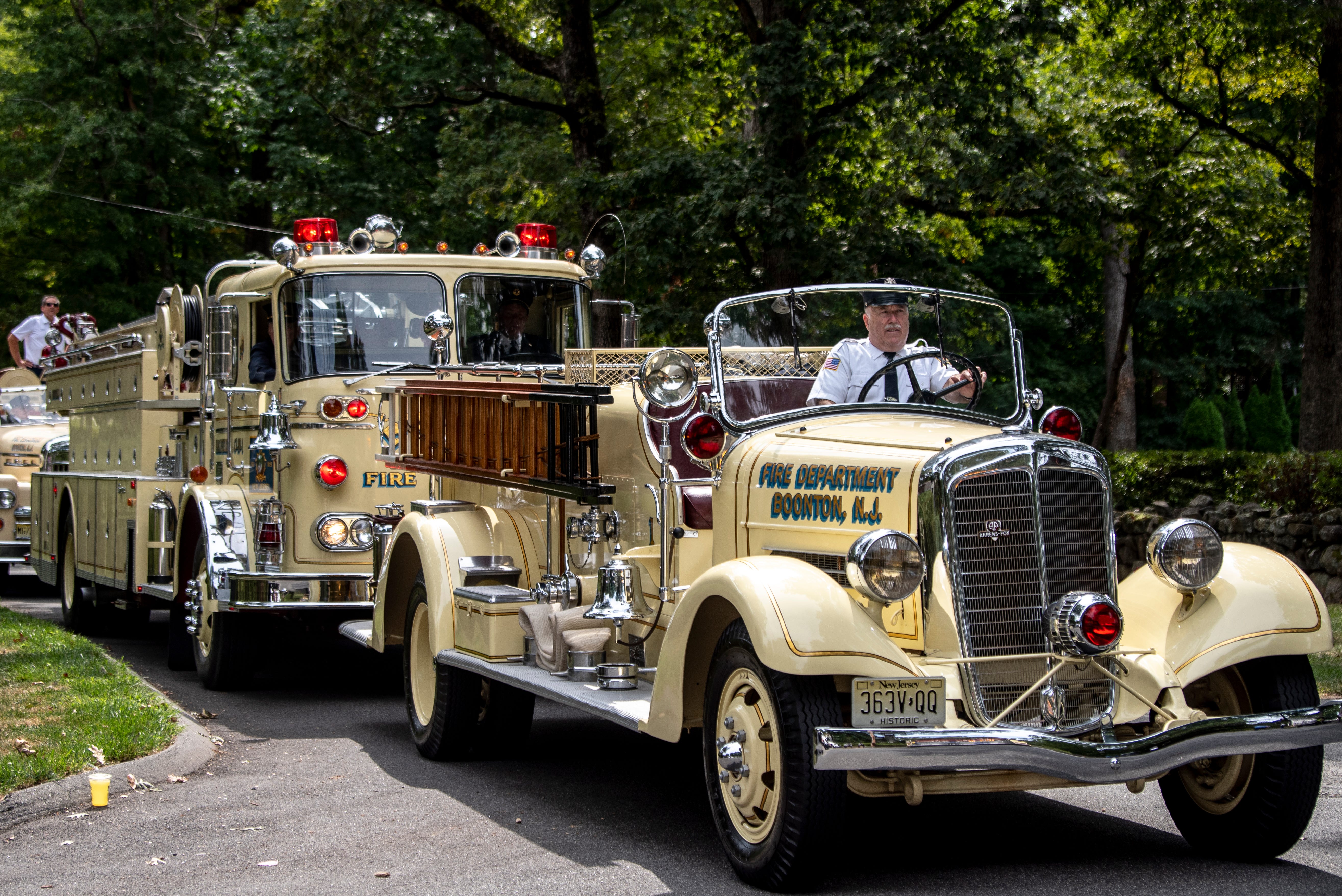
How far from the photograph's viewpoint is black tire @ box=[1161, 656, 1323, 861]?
17.6 feet

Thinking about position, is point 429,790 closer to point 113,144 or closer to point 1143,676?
point 1143,676

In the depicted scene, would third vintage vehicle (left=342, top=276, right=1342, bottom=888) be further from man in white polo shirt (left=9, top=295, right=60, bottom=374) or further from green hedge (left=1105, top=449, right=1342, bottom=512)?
man in white polo shirt (left=9, top=295, right=60, bottom=374)

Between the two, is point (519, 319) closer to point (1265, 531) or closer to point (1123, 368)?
point (1265, 531)

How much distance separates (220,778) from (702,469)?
2753 mm

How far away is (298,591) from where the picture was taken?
9.46m

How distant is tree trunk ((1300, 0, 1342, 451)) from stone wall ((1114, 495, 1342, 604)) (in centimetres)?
144

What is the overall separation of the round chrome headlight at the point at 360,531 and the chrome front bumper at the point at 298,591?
25 centimetres

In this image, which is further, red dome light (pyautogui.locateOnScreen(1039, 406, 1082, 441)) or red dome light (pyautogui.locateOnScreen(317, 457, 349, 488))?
red dome light (pyautogui.locateOnScreen(317, 457, 349, 488))

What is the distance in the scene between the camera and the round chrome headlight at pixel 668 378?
6172 mm

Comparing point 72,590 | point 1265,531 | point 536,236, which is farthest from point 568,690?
point 1265,531

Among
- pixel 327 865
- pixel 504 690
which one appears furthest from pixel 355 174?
pixel 327 865

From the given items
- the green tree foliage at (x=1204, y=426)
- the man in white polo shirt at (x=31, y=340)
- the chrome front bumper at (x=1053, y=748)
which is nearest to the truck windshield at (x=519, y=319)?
the chrome front bumper at (x=1053, y=748)

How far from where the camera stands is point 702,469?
7023 millimetres

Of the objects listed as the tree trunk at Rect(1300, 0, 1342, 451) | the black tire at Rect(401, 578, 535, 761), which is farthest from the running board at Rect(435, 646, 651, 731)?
the tree trunk at Rect(1300, 0, 1342, 451)
